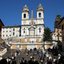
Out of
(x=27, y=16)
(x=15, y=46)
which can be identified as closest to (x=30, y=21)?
(x=27, y=16)

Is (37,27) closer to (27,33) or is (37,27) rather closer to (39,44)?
(27,33)

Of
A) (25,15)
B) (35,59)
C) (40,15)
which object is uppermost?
(25,15)

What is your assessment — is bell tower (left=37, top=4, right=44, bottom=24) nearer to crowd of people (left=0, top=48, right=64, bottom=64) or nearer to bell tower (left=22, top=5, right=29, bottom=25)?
bell tower (left=22, top=5, right=29, bottom=25)

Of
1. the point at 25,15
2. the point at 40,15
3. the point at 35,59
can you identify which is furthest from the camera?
the point at 25,15

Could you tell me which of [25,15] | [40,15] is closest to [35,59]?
[40,15]

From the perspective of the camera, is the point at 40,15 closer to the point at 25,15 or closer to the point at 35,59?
the point at 25,15

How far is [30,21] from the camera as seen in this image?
12662cm

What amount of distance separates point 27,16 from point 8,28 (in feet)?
77.8

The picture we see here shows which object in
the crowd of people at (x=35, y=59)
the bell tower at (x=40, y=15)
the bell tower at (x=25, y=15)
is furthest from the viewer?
the bell tower at (x=25, y=15)

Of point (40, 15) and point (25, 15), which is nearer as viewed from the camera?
point (40, 15)

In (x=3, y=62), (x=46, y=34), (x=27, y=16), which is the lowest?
(x=3, y=62)

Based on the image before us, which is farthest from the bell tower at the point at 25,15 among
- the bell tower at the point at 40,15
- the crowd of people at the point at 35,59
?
the crowd of people at the point at 35,59

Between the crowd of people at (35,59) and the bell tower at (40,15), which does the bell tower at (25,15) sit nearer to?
the bell tower at (40,15)

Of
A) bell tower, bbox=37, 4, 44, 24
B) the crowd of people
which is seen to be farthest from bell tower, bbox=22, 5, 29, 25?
the crowd of people
